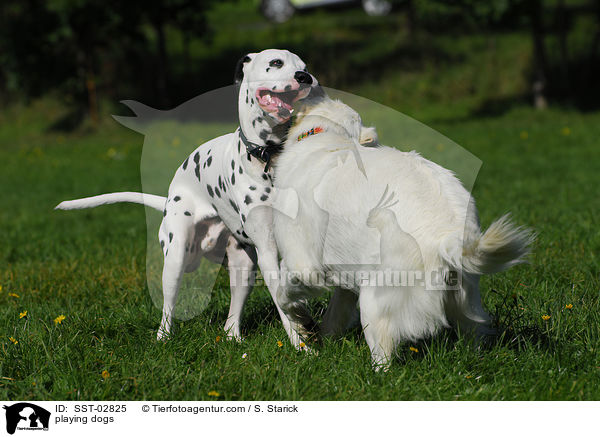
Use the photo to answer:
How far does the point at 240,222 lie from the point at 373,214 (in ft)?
3.31

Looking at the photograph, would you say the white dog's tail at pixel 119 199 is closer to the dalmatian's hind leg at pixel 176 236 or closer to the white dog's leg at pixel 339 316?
the dalmatian's hind leg at pixel 176 236

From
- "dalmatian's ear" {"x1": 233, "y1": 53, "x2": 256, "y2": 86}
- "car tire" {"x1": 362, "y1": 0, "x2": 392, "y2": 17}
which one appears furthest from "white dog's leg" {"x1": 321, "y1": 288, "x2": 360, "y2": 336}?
"car tire" {"x1": 362, "y1": 0, "x2": 392, "y2": 17}

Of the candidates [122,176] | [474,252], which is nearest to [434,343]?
[474,252]

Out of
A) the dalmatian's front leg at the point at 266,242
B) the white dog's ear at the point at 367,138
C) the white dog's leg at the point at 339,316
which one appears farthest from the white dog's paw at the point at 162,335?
Answer: the white dog's ear at the point at 367,138

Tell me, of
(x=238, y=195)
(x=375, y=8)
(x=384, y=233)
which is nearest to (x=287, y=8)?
(x=375, y=8)

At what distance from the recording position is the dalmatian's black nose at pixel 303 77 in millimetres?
2783

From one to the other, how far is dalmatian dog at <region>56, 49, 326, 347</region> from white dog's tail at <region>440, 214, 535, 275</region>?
79 cm

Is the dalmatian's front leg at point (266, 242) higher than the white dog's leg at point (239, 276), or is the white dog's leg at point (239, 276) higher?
the dalmatian's front leg at point (266, 242)

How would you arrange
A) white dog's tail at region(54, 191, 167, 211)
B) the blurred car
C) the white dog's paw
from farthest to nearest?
the blurred car, white dog's tail at region(54, 191, 167, 211), the white dog's paw

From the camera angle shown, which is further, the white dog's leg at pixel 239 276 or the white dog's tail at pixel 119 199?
the white dog's tail at pixel 119 199

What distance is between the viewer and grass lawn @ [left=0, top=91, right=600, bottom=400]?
2.80 m

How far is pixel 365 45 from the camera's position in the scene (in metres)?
24.3

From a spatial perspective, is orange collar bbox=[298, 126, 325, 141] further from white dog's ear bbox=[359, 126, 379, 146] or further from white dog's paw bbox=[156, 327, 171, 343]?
white dog's paw bbox=[156, 327, 171, 343]
